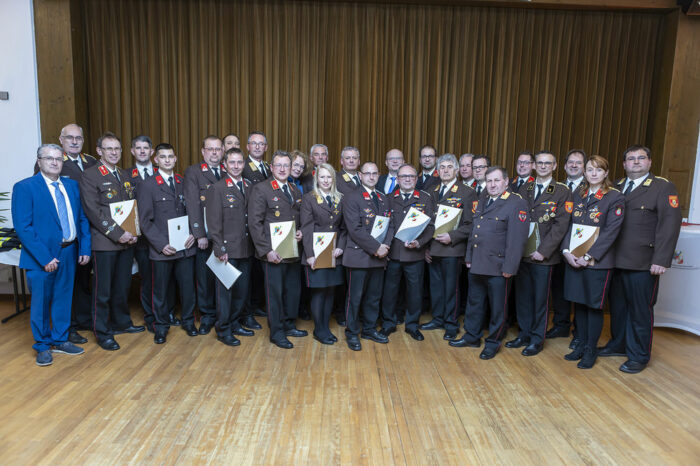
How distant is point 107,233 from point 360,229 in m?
1.91

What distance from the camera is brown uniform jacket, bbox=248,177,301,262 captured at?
11.4 feet

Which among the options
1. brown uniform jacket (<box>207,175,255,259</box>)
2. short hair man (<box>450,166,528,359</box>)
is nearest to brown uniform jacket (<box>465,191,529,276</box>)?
short hair man (<box>450,166,528,359</box>)

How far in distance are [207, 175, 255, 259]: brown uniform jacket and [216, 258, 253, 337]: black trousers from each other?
13 centimetres

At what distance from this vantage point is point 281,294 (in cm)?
364

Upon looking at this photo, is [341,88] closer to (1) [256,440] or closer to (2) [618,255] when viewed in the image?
(2) [618,255]

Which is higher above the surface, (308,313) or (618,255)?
(618,255)

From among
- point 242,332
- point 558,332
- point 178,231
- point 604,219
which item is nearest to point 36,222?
point 178,231

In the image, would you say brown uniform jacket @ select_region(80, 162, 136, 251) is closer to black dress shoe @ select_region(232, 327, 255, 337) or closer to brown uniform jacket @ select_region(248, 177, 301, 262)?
brown uniform jacket @ select_region(248, 177, 301, 262)

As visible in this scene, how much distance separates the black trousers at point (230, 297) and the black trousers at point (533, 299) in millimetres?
→ 2246

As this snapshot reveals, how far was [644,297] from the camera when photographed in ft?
10.8

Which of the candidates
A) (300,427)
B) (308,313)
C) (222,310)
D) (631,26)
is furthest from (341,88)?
(300,427)

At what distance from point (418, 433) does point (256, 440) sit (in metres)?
0.86

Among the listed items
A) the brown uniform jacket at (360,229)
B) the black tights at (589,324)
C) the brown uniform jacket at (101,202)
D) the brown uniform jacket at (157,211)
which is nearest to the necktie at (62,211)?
the brown uniform jacket at (101,202)

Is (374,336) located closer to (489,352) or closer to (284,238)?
(489,352)
